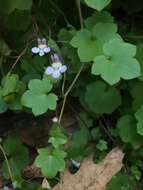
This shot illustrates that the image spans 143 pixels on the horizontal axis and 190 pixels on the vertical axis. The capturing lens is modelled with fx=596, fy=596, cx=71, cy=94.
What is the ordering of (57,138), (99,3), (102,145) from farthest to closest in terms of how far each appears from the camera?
(102,145) → (57,138) → (99,3)

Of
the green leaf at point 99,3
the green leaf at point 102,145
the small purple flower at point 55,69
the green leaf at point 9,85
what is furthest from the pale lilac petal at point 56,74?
the green leaf at point 102,145

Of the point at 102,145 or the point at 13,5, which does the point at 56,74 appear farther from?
the point at 102,145

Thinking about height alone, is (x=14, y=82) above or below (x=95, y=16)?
below

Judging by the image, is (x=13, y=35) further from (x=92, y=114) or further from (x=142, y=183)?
(x=142, y=183)

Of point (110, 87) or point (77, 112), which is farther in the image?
point (77, 112)

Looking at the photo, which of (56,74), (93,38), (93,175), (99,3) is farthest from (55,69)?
(93,175)

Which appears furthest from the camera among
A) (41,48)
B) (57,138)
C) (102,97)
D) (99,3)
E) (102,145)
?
(102,145)

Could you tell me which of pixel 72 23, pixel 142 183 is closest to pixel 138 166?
pixel 142 183
